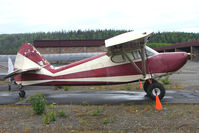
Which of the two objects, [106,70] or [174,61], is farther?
[106,70]

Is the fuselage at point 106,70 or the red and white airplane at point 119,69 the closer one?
the red and white airplane at point 119,69

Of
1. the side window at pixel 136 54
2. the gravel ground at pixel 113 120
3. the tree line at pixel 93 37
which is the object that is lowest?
the gravel ground at pixel 113 120

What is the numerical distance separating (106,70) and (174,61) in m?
3.11

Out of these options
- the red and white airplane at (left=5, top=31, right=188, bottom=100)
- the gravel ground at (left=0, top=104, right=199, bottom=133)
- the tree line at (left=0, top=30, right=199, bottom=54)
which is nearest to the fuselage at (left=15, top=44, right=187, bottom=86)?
the red and white airplane at (left=5, top=31, right=188, bottom=100)

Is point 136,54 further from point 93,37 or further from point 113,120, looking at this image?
point 93,37

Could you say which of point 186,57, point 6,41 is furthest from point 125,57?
point 6,41

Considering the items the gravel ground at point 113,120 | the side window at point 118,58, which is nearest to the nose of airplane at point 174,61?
the side window at point 118,58

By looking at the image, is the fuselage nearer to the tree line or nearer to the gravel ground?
the gravel ground

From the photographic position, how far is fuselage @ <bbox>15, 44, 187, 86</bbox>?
866 cm

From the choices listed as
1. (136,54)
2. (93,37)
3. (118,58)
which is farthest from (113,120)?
(93,37)

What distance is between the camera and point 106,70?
901 cm

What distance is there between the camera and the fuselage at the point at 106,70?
341 inches

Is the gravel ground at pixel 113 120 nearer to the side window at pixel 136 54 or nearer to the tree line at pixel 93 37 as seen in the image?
the side window at pixel 136 54

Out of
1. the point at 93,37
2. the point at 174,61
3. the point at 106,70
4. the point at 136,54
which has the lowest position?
the point at 106,70
